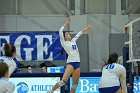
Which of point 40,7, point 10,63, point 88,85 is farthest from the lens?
point 40,7

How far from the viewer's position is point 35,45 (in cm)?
1675

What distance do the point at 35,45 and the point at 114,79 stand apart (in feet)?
32.1

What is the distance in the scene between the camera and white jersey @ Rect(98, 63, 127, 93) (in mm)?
7297

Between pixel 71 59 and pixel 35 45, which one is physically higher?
pixel 35 45

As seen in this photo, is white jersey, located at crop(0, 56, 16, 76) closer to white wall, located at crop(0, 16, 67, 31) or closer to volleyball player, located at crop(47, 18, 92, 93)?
volleyball player, located at crop(47, 18, 92, 93)

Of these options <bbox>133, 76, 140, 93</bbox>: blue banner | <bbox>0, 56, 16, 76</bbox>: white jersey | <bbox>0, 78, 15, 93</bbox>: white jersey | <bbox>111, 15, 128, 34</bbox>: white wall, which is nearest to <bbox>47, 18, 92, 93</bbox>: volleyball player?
<bbox>133, 76, 140, 93</bbox>: blue banner

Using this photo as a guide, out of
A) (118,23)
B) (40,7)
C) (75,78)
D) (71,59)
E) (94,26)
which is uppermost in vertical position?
(40,7)

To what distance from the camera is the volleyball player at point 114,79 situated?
23.9ft

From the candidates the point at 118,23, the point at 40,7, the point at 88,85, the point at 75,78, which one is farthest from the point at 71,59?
the point at 40,7

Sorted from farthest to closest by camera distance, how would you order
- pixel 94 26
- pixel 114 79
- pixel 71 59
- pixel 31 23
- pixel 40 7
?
pixel 40 7 < pixel 31 23 < pixel 94 26 < pixel 71 59 < pixel 114 79

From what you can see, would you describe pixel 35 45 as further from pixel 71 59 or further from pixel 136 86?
pixel 71 59

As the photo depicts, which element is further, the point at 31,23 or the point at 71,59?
the point at 31,23

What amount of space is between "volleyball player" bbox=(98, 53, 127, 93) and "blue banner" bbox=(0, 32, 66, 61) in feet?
30.0

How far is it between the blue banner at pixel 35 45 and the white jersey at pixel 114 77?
30.0 ft
